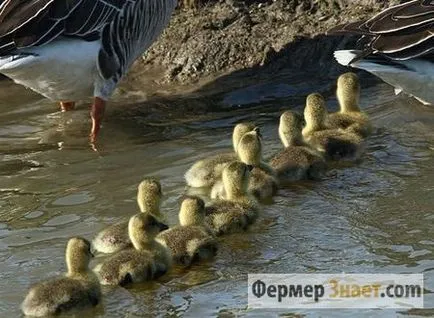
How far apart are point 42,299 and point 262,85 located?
4.34 meters

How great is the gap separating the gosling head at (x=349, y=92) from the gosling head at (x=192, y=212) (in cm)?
219

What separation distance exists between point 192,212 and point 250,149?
3.25 ft

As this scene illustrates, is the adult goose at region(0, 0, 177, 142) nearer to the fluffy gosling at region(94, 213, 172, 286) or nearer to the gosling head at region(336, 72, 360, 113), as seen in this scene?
the gosling head at region(336, 72, 360, 113)

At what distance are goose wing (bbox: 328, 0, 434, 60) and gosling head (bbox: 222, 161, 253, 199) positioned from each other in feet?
6.15

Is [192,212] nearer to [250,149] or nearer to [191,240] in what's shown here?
[191,240]

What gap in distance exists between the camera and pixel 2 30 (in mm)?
9094

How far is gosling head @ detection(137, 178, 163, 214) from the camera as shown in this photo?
735 cm

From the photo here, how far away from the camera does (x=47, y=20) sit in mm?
9227

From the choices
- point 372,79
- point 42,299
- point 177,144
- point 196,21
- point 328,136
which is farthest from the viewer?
point 196,21

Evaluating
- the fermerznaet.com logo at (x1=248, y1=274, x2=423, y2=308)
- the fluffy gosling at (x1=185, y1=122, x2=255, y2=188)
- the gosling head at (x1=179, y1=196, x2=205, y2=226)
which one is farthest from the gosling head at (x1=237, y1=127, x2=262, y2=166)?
the fermerznaet.com logo at (x1=248, y1=274, x2=423, y2=308)

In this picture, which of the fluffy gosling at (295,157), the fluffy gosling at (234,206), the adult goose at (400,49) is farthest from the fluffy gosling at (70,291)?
the adult goose at (400,49)

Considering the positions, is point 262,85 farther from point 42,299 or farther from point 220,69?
point 42,299

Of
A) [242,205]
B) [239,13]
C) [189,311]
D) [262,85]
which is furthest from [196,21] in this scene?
[189,311]

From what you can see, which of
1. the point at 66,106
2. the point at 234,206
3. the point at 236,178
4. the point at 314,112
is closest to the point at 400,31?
the point at 314,112
